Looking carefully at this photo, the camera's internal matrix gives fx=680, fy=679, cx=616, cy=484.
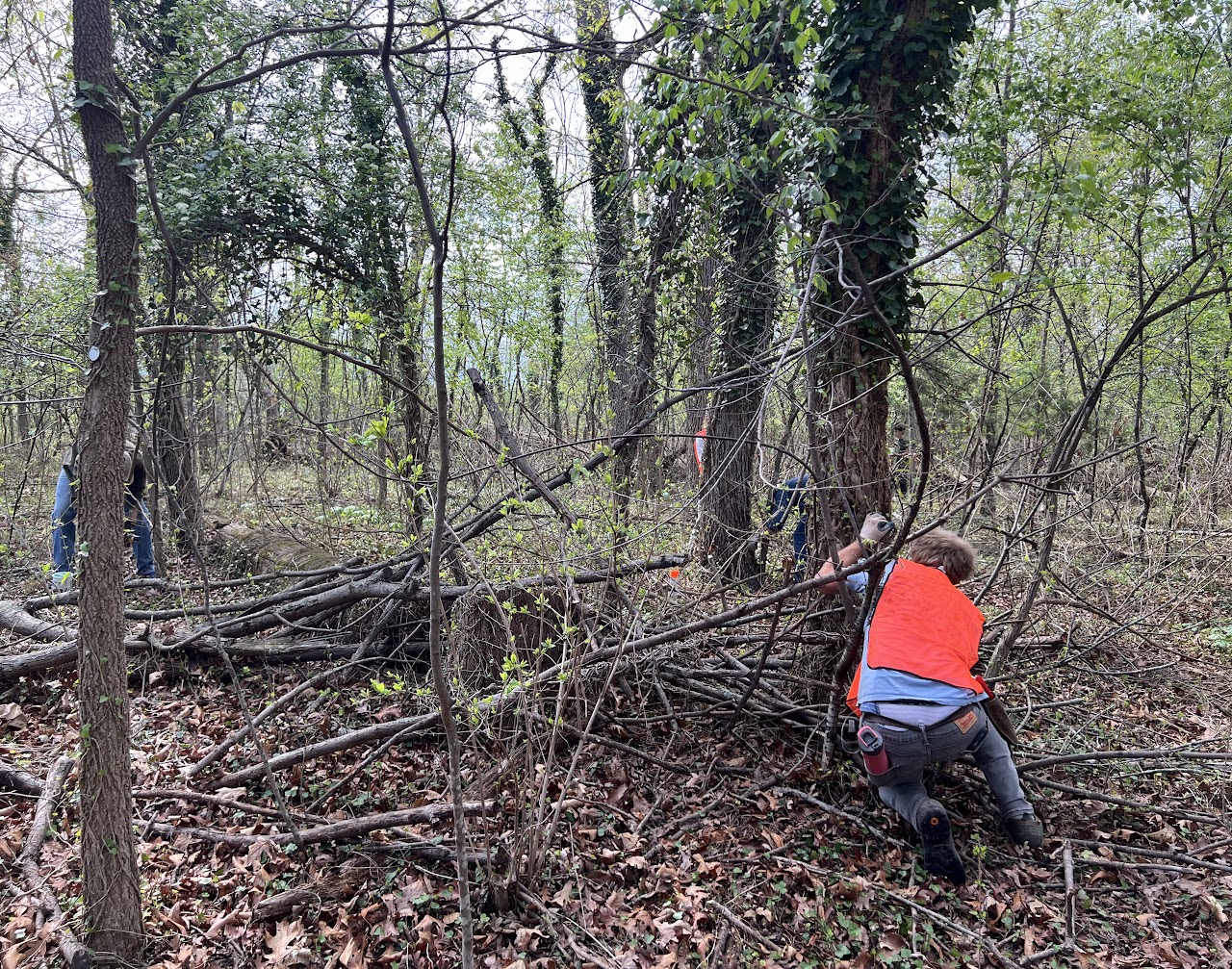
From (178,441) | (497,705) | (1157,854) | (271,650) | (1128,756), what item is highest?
(178,441)

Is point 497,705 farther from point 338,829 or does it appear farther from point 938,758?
point 938,758

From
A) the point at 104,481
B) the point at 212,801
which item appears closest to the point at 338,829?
the point at 212,801

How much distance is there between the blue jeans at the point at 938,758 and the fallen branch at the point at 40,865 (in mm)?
3303

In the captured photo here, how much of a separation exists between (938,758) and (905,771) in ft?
0.57

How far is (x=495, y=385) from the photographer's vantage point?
29.0 ft

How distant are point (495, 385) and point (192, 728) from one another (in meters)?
5.69

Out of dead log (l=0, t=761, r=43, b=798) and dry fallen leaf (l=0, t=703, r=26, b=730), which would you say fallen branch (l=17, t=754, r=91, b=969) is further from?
dry fallen leaf (l=0, t=703, r=26, b=730)

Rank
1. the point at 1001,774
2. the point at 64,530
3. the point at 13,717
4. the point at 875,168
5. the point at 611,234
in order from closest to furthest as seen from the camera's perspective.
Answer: the point at 1001,774, the point at 13,717, the point at 875,168, the point at 64,530, the point at 611,234

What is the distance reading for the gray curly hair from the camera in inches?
144

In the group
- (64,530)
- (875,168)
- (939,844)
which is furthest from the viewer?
(64,530)

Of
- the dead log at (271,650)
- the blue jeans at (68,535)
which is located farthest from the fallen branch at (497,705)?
the blue jeans at (68,535)

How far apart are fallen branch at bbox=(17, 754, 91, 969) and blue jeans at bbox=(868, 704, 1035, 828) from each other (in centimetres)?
330

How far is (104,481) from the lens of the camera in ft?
7.23

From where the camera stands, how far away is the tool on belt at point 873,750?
3.29 metres
